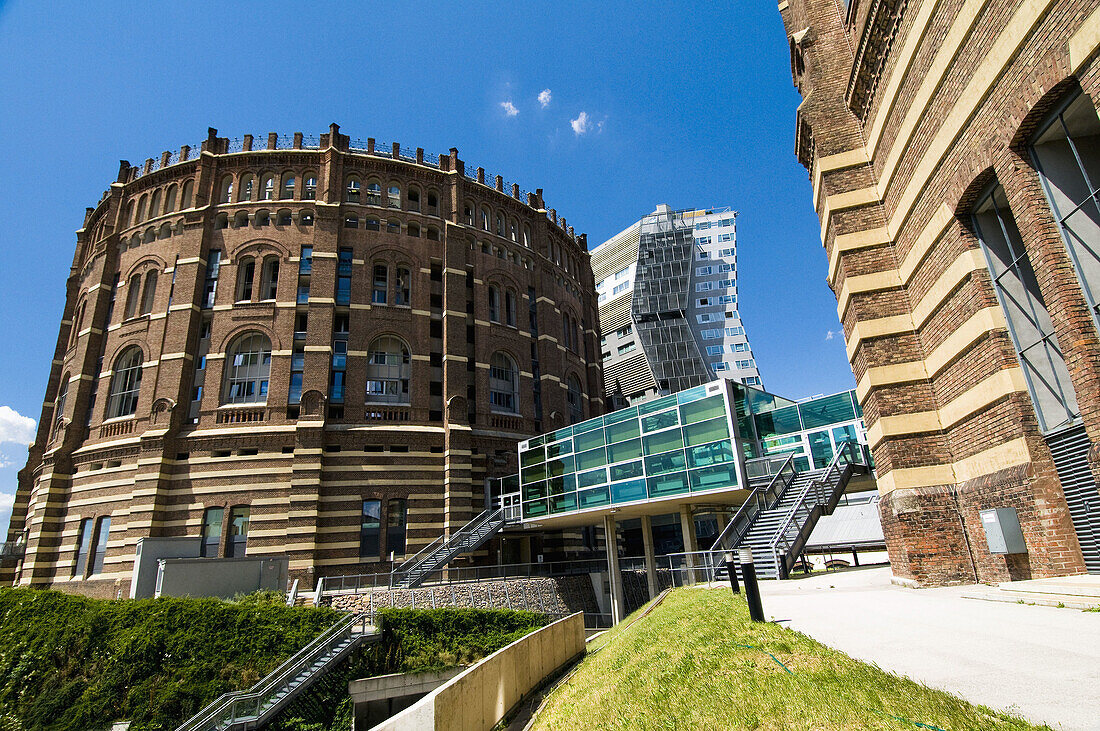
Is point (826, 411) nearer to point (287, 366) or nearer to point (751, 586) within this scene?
point (751, 586)

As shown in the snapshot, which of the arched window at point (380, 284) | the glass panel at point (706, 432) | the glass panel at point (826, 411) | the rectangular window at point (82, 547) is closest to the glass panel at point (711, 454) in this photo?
the glass panel at point (706, 432)

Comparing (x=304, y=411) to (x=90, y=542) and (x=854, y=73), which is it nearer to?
(x=90, y=542)

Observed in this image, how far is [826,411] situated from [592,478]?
10.7m

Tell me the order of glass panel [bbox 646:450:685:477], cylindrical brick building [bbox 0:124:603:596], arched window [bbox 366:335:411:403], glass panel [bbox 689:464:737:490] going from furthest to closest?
arched window [bbox 366:335:411:403]
cylindrical brick building [bbox 0:124:603:596]
glass panel [bbox 646:450:685:477]
glass panel [bbox 689:464:737:490]

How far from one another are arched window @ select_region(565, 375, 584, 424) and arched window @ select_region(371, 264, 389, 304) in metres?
14.5

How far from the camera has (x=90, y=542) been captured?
29578mm

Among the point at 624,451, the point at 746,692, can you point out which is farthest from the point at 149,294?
the point at 746,692

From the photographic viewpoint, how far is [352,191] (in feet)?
119

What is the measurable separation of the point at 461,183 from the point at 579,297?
13.4m

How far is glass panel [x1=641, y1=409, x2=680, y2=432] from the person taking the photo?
79.1 feet

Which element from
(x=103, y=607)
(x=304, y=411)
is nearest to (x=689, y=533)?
(x=304, y=411)

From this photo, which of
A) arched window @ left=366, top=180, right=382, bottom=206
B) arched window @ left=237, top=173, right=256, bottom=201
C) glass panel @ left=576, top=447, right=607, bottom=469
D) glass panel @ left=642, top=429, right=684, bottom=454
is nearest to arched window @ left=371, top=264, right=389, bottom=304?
arched window @ left=366, top=180, right=382, bottom=206

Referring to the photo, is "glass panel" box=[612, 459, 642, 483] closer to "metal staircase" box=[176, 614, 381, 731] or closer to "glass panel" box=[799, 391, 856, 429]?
"glass panel" box=[799, 391, 856, 429]

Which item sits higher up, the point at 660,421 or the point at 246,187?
the point at 246,187
